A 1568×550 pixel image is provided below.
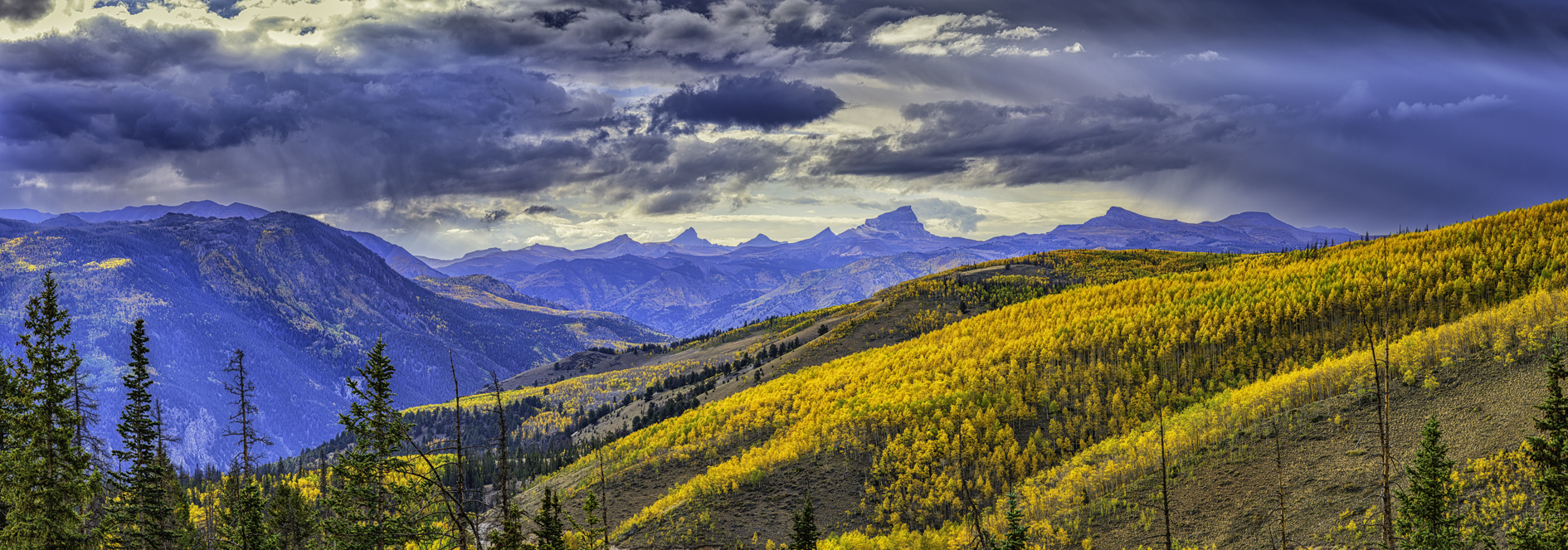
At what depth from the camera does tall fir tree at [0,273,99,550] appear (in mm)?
28562

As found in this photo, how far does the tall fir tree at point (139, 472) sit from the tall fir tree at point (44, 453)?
7570 millimetres

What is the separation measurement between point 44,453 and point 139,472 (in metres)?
15.8

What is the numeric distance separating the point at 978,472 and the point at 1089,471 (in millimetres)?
19780

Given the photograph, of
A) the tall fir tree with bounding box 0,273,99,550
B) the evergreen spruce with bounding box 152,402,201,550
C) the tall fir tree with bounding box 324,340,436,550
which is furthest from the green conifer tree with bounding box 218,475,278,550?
the tall fir tree with bounding box 324,340,436,550

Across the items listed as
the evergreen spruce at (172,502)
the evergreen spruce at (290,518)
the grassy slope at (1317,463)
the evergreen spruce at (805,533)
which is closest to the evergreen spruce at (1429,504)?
the grassy slope at (1317,463)

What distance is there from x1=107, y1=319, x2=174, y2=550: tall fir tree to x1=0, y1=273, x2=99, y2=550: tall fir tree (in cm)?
757

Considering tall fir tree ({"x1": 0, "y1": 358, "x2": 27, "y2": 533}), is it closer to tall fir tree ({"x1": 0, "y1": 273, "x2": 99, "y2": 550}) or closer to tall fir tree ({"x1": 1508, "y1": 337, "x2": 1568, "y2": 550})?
tall fir tree ({"x1": 0, "y1": 273, "x2": 99, "y2": 550})

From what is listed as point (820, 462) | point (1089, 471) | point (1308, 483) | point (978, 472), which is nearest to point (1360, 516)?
point (1308, 483)

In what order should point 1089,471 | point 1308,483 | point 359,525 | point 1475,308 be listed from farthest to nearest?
point 1475,308 → point 1089,471 → point 1308,483 → point 359,525

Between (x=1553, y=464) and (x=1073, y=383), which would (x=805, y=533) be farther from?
(x=1073, y=383)

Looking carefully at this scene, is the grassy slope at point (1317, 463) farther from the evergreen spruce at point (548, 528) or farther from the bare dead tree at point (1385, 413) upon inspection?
the evergreen spruce at point (548, 528)

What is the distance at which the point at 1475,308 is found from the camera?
251 ft

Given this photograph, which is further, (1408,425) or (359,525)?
(1408,425)

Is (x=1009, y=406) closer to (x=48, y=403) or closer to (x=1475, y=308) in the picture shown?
(x=1475, y=308)
